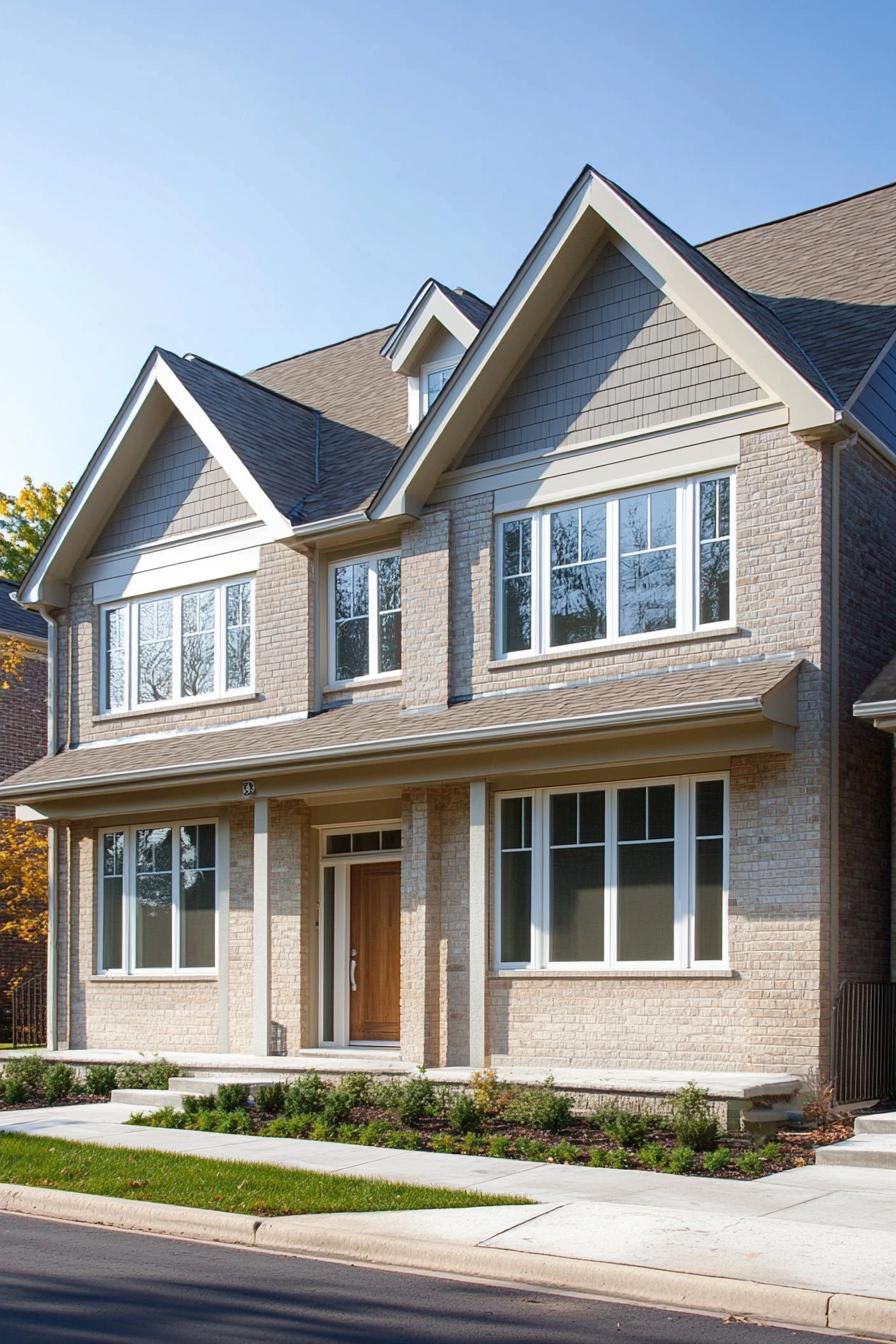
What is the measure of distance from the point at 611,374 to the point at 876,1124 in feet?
27.4

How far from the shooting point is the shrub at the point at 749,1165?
483 inches

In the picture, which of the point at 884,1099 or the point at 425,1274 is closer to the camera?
the point at 425,1274

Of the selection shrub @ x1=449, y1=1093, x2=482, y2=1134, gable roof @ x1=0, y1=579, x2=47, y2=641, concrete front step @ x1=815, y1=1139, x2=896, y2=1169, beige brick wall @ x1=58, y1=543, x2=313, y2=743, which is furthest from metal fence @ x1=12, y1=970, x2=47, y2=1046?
concrete front step @ x1=815, y1=1139, x2=896, y2=1169

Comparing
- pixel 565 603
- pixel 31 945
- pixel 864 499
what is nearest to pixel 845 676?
pixel 864 499

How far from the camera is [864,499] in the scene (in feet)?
54.8

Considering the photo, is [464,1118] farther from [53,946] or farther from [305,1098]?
[53,946]

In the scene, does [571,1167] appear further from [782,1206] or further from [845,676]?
[845,676]

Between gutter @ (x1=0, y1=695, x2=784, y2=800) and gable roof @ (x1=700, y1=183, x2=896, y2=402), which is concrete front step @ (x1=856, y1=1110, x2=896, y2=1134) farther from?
gable roof @ (x1=700, y1=183, x2=896, y2=402)

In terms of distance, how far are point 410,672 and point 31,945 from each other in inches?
526

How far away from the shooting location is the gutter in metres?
15.1

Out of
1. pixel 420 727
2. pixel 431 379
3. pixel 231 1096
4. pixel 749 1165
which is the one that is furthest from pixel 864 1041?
pixel 431 379

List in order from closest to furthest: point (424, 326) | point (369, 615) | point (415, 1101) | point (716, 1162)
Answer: point (716, 1162) → point (415, 1101) → point (369, 615) → point (424, 326)

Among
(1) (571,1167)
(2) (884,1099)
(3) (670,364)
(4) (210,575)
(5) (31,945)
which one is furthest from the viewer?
(5) (31,945)

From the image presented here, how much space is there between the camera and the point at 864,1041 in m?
15.5
